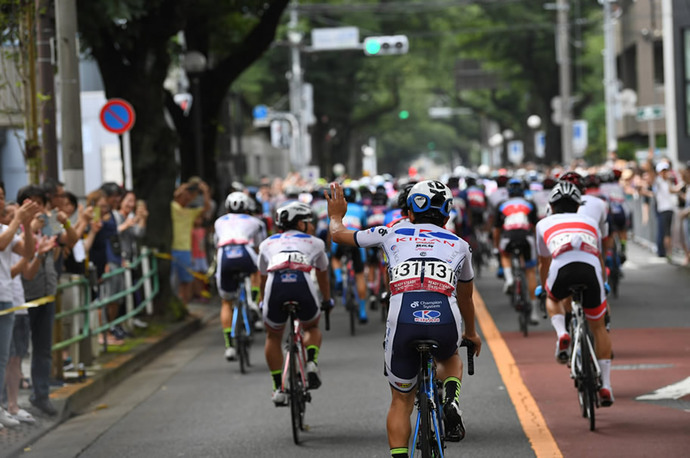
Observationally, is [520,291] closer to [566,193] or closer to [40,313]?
[566,193]

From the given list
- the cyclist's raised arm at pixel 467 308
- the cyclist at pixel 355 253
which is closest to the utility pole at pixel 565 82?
the cyclist at pixel 355 253

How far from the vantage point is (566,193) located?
10195mm

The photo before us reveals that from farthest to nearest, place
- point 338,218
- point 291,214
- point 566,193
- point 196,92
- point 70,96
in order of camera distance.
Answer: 1. point 196,92
2. point 70,96
3. point 291,214
4. point 566,193
5. point 338,218

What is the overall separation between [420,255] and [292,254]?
3300 mm

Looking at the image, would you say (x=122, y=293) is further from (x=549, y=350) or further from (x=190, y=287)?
(x=190, y=287)

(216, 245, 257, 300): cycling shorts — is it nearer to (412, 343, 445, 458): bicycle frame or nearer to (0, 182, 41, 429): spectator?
(0, 182, 41, 429): spectator

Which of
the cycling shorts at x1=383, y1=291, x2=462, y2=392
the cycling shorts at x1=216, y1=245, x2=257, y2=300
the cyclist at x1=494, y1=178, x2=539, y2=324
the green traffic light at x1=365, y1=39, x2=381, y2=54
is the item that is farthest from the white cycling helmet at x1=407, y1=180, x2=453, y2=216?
the green traffic light at x1=365, y1=39, x2=381, y2=54

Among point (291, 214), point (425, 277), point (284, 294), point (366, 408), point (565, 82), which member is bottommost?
point (366, 408)

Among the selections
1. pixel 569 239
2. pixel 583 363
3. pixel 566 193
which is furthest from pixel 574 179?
pixel 583 363

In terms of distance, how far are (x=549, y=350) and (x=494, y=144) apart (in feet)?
289

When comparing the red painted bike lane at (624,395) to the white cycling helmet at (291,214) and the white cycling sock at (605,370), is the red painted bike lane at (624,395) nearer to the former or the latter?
the white cycling sock at (605,370)

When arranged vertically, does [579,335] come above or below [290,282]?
below

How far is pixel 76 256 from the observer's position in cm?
1334

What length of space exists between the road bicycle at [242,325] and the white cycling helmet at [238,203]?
2.24 ft
